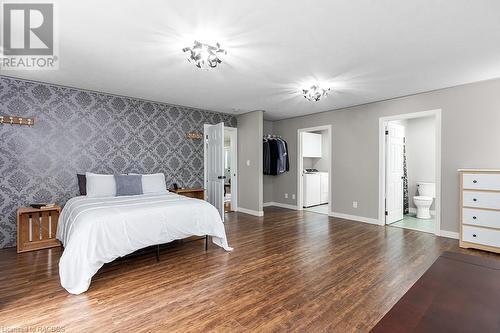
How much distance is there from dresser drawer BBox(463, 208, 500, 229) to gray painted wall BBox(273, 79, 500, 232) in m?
0.43

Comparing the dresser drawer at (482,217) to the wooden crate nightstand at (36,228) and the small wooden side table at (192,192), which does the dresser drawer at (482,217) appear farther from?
the wooden crate nightstand at (36,228)

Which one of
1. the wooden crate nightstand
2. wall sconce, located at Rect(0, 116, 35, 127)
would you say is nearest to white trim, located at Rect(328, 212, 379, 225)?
the wooden crate nightstand

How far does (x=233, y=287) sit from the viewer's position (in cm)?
246

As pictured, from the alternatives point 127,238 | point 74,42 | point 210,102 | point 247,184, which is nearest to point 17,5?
point 74,42

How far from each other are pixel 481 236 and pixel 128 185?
5198 mm

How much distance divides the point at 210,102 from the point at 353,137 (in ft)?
10.0

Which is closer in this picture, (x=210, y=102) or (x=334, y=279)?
(x=334, y=279)

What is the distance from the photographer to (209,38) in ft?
8.19

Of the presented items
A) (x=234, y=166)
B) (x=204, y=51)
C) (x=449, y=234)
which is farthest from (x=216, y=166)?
(x=449, y=234)

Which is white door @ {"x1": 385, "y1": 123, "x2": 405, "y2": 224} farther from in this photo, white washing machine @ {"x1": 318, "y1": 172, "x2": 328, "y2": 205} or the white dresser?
white washing machine @ {"x1": 318, "y1": 172, "x2": 328, "y2": 205}

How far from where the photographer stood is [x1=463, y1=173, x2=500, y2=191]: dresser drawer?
131 inches

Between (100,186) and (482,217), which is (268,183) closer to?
(100,186)

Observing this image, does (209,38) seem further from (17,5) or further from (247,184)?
(247,184)

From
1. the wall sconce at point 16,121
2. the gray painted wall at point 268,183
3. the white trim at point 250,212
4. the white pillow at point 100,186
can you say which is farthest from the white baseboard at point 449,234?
the wall sconce at point 16,121
